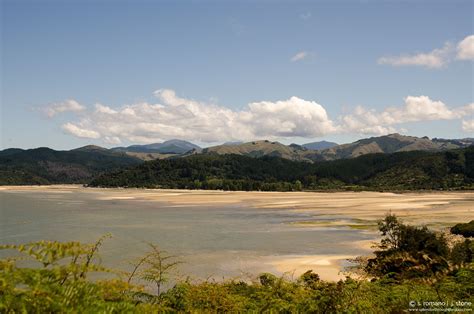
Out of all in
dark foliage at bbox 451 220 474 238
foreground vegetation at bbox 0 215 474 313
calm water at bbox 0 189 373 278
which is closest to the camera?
foreground vegetation at bbox 0 215 474 313

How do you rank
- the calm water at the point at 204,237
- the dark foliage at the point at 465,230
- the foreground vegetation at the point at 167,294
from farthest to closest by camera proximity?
the dark foliage at the point at 465,230, the calm water at the point at 204,237, the foreground vegetation at the point at 167,294

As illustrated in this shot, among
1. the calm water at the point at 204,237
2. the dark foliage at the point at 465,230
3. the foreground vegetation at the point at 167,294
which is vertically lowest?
the calm water at the point at 204,237

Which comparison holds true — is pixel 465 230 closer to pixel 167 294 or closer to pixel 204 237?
pixel 204 237

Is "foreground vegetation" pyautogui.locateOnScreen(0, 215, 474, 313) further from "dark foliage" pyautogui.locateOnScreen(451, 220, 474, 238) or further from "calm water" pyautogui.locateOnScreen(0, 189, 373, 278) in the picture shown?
"dark foliage" pyautogui.locateOnScreen(451, 220, 474, 238)

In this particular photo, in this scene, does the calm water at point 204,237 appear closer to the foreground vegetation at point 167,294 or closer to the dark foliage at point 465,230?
the dark foliage at point 465,230

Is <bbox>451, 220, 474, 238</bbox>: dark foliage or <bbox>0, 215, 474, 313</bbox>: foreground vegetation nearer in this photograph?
<bbox>0, 215, 474, 313</bbox>: foreground vegetation

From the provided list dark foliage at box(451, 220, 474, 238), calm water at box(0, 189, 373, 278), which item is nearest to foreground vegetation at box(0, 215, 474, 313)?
calm water at box(0, 189, 373, 278)

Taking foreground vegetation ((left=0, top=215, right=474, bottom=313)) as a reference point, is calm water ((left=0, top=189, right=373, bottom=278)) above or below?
below

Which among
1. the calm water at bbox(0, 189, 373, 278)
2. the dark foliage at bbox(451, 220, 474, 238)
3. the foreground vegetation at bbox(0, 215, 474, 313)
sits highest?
the foreground vegetation at bbox(0, 215, 474, 313)

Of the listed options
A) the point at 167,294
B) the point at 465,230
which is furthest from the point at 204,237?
the point at 167,294

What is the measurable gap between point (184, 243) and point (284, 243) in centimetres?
1252

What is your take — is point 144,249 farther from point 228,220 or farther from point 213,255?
point 228,220

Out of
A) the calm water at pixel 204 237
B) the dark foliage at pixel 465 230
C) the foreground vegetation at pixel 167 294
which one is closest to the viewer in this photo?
the foreground vegetation at pixel 167 294

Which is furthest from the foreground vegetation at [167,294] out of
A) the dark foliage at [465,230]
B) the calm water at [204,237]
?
the dark foliage at [465,230]
